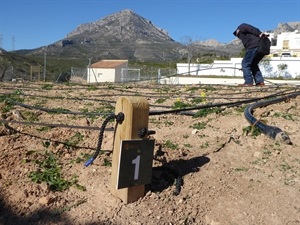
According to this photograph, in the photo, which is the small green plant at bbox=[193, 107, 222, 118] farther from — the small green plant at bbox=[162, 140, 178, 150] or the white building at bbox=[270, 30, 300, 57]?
the white building at bbox=[270, 30, 300, 57]

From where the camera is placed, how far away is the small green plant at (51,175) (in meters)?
2.74

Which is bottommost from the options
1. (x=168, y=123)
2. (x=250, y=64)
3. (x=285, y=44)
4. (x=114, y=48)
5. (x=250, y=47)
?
(x=168, y=123)

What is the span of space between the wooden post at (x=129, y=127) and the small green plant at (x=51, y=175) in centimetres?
36

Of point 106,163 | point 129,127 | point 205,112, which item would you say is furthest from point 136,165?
point 205,112

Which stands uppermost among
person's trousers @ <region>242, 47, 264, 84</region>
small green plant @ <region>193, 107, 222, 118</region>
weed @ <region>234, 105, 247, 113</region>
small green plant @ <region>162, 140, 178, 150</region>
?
person's trousers @ <region>242, 47, 264, 84</region>

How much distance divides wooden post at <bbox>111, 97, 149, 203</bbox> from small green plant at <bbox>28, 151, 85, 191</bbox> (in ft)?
1.17

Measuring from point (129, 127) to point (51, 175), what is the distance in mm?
809

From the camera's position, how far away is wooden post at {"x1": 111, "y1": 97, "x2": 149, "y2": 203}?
2494 millimetres

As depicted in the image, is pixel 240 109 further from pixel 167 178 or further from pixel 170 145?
pixel 167 178

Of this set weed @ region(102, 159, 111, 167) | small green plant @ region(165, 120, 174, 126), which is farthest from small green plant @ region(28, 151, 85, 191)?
small green plant @ region(165, 120, 174, 126)

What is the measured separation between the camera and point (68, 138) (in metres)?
3.60

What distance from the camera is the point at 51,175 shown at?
2857 mm

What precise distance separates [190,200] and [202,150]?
893 millimetres

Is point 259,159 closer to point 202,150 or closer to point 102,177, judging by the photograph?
point 202,150
